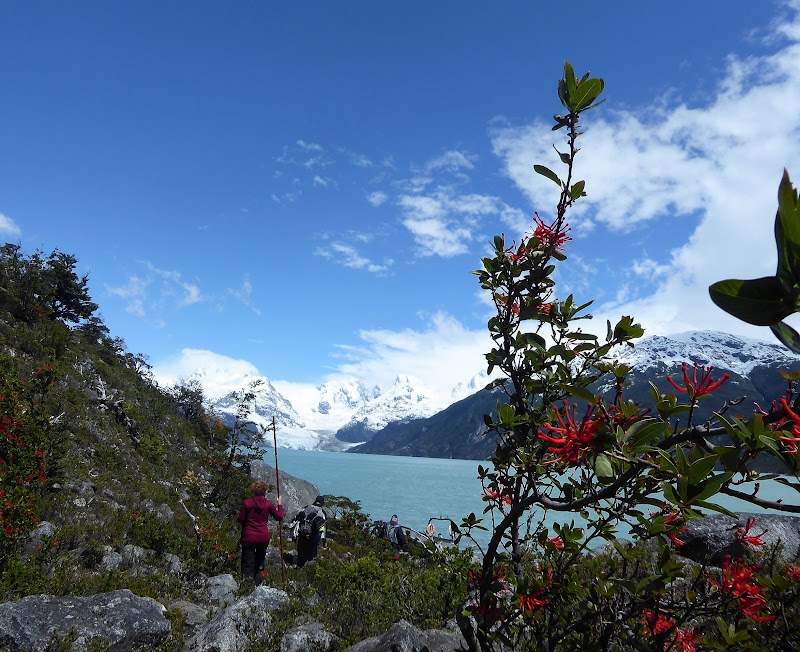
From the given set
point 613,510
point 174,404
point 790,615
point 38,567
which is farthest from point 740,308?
point 174,404

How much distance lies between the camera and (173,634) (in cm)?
623

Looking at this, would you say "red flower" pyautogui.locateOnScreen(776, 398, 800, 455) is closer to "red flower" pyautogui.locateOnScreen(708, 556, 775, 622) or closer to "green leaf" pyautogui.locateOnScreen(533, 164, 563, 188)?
"green leaf" pyautogui.locateOnScreen(533, 164, 563, 188)

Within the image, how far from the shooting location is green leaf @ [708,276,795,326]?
31.9 inches

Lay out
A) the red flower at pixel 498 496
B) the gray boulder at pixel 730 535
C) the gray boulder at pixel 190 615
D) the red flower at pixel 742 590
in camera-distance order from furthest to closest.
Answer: the gray boulder at pixel 730 535
the gray boulder at pixel 190 615
the red flower at pixel 498 496
the red flower at pixel 742 590

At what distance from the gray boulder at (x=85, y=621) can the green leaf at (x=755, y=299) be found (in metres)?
7.01

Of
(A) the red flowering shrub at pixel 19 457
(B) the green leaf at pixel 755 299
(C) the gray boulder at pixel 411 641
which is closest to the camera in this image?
(B) the green leaf at pixel 755 299

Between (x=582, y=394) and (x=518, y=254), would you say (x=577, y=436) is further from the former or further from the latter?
(x=518, y=254)

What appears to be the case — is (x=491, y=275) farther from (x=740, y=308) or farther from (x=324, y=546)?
(x=324, y=546)

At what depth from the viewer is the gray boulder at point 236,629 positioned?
5871 millimetres

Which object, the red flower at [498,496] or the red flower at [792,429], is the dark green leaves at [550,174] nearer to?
the red flower at [792,429]

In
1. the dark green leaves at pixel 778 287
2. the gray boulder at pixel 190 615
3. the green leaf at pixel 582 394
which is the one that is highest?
the dark green leaves at pixel 778 287

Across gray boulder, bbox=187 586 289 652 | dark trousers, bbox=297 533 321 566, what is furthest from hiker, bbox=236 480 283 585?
dark trousers, bbox=297 533 321 566

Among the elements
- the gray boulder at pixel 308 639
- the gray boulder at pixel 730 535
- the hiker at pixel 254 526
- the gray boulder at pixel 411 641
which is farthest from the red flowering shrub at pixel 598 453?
the hiker at pixel 254 526

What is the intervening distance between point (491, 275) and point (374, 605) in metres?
6.45
